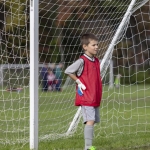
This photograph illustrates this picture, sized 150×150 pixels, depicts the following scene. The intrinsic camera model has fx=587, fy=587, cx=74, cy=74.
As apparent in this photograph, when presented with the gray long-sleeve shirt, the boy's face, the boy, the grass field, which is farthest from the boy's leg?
the boy's face

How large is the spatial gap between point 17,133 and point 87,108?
2.58 m

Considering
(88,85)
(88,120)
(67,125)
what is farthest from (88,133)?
(67,125)

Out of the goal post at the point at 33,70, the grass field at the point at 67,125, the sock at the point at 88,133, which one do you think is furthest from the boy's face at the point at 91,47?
the grass field at the point at 67,125

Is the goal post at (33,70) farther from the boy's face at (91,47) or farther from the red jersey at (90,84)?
the boy's face at (91,47)

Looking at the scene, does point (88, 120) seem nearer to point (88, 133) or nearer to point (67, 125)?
point (88, 133)

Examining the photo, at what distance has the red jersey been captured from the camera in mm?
7484

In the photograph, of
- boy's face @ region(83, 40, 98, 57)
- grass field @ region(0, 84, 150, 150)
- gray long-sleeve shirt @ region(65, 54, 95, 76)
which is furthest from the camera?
grass field @ region(0, 84, 150, 150)

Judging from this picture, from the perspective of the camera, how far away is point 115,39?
9664mm

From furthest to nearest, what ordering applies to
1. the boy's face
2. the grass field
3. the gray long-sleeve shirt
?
the grass field, the boy's face, the gray long-sleeve shirt

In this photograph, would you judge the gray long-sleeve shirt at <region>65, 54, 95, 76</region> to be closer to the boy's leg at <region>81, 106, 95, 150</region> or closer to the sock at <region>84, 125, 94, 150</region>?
the boy's leg at <region>81, 106, 95, 150</region>

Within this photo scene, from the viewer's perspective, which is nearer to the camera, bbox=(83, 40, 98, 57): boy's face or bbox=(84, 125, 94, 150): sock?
bbox=(84, 125, 94, 150): sock

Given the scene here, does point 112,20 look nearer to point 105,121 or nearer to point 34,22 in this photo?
point 105,121

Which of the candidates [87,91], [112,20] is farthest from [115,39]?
[87,91]

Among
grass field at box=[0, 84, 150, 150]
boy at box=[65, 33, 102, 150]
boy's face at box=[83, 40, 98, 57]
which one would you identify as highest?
boy's face at box=[83, 40, 98, 57]
